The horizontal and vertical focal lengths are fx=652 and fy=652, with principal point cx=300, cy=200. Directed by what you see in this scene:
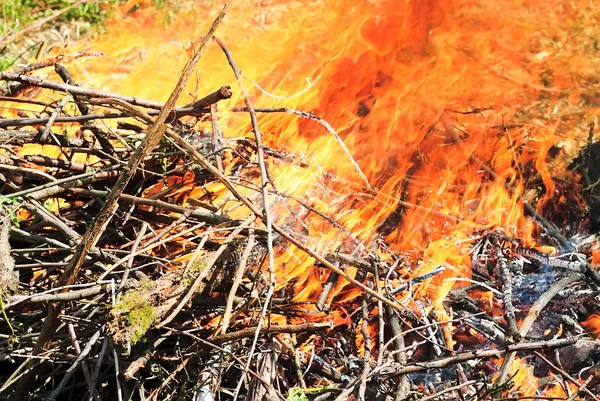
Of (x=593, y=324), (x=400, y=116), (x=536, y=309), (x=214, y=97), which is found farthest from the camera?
(x=400, y=116)

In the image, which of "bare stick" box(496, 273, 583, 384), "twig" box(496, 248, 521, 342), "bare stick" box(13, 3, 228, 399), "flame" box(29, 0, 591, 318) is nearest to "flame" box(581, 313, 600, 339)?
"bare stick" box(496, 273, 583, 384)

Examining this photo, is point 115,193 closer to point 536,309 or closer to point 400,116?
point 536,309

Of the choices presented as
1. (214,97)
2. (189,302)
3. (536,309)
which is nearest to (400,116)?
(536,309)

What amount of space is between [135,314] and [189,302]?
0.86ft

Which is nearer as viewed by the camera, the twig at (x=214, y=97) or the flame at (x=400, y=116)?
the twig at (x=214, y=97)

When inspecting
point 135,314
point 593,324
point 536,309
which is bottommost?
point 593,324

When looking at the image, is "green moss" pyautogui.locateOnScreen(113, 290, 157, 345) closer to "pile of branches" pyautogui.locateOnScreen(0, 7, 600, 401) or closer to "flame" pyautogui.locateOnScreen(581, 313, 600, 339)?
"pile of branches" pyautogui.locateOnScreen(0, 7, 600, 401)

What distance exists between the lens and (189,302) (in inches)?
93.9

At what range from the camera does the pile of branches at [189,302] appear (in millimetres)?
2254

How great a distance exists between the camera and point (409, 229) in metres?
3.34

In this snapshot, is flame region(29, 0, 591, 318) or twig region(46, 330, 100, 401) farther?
flame region(29, 0, 591, 318)

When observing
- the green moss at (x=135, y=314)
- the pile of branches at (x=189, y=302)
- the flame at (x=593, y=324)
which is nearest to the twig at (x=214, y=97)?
the pile of branches at (x=189, y=302)

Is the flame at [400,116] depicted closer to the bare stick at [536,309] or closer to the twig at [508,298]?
the twig at [508,298]

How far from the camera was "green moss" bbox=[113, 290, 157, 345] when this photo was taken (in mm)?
2148
